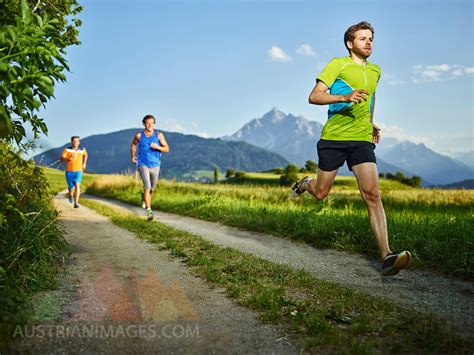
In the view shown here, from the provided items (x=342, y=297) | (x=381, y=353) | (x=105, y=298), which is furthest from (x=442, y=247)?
(x=105, y=298)

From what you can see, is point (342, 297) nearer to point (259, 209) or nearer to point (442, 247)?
point (442, 247)

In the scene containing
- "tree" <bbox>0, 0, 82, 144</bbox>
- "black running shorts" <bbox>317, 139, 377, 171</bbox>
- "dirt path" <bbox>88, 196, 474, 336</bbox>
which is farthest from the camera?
"black running shorts" <bbox>317, 139, 377, 171</bbox>

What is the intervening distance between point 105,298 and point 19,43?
235cm

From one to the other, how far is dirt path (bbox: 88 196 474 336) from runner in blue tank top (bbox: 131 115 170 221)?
4094mm

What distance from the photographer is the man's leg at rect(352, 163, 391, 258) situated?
193 inches

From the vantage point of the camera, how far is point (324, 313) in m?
3.32

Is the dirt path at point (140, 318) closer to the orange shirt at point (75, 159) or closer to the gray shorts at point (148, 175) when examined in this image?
the gray shorts at point (148, 175)

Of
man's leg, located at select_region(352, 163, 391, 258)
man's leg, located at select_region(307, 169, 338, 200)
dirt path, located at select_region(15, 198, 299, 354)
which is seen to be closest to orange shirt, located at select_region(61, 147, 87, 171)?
dirt path, located at select_region(15, 198, 299, 354)

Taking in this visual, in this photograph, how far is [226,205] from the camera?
12203mm

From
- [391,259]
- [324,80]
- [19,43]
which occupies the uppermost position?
[324,80]

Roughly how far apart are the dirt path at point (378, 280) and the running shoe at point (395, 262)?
0.13 meters

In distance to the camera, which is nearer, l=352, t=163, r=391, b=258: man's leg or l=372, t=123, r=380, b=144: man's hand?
l=352, t=163, r=391, b=258: man's leg

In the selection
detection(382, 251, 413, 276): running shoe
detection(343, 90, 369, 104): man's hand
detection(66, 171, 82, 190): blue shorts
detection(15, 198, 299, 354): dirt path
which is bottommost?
detection(15, 198, 299, 354): dirt path

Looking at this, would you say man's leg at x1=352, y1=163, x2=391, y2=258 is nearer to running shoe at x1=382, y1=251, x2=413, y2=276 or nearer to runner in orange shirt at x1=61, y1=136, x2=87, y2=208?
running shoe at x1=382, y1=251, x2=413, y2=276
